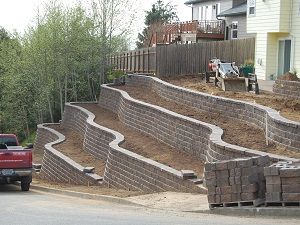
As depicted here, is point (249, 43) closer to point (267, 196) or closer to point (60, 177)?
point (60, 177)

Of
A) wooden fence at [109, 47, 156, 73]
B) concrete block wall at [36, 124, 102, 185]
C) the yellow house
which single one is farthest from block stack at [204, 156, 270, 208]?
wooden fence at [109, 47, 156, 73]

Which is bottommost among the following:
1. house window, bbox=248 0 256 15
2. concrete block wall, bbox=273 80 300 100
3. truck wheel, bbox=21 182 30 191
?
truck wheel, bbox=21 182 30 191

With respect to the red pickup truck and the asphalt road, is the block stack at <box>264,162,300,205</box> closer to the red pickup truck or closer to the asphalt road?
the asphalt road

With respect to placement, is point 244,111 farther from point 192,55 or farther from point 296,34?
point 192,55

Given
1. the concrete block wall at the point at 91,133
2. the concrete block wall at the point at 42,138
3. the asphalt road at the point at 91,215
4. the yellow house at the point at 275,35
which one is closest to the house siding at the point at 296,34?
the yellow house at the point at 275,35

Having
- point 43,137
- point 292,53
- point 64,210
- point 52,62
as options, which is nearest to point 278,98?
point 292,53

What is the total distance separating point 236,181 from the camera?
13055 millimetres

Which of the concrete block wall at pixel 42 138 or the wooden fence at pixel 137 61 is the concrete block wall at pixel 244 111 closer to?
the wooden fence at pixel 137 61

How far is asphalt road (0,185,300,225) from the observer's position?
476 inches

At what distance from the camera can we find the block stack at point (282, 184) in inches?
479

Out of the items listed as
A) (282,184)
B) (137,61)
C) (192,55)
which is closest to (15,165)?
(282,184)

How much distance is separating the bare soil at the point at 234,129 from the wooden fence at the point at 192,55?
20.7ft

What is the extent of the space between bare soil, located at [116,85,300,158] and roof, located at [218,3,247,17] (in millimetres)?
18333

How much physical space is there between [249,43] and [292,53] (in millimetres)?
5684
